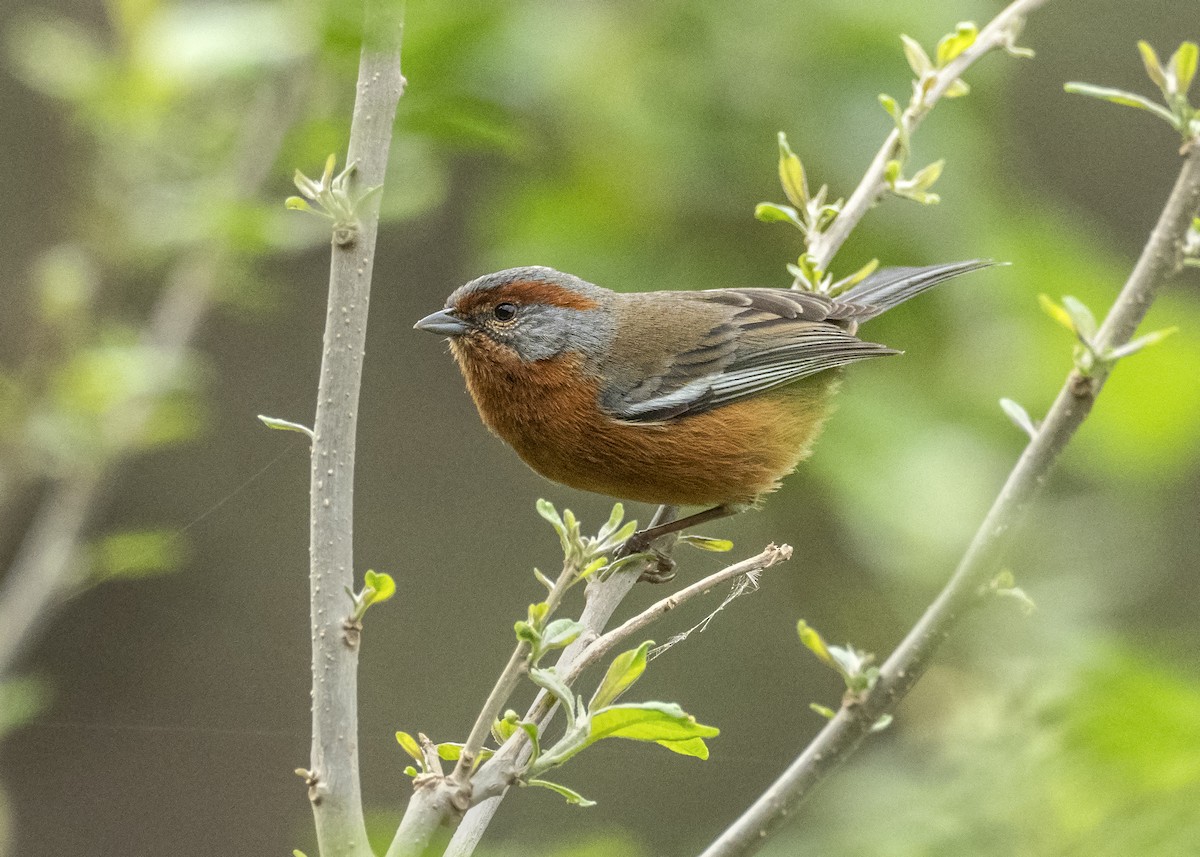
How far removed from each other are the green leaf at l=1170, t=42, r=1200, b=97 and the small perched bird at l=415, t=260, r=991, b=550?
1.52 metres

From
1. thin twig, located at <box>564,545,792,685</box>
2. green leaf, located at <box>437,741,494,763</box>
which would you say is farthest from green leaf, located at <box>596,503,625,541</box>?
green leaf, located at <box>437,741,494,763</box>

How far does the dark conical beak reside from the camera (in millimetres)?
3914

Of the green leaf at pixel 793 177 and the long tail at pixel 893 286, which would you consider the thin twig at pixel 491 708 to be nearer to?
the green leaf at pixel 793 177

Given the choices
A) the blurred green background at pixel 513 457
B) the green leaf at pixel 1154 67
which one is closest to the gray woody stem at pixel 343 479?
the blurred green background at pixel 513 457

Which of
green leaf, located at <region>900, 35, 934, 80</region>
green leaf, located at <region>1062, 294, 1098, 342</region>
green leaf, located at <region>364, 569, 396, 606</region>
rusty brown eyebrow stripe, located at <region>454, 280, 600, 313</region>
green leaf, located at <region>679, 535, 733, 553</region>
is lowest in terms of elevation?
green leaf, located at <region>679, 535, 733, 553</region>

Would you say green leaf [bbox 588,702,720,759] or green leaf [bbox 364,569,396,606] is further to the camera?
green leaf [bbox 364,569,396,606]

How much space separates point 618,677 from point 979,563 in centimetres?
69

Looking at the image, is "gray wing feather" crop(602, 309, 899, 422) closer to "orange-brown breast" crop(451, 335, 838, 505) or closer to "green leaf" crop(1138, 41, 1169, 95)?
"orange-brown breast" crop(451, 335, 838, 505)

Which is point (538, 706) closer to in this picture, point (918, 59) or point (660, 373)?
point (918, 59)

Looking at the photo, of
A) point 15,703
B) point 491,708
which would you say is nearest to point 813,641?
point 491,708

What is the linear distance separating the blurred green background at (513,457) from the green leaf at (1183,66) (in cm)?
105

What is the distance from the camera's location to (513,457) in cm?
632

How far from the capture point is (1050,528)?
4.50m

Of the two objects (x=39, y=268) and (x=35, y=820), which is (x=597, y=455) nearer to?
(x=39, y=268)
